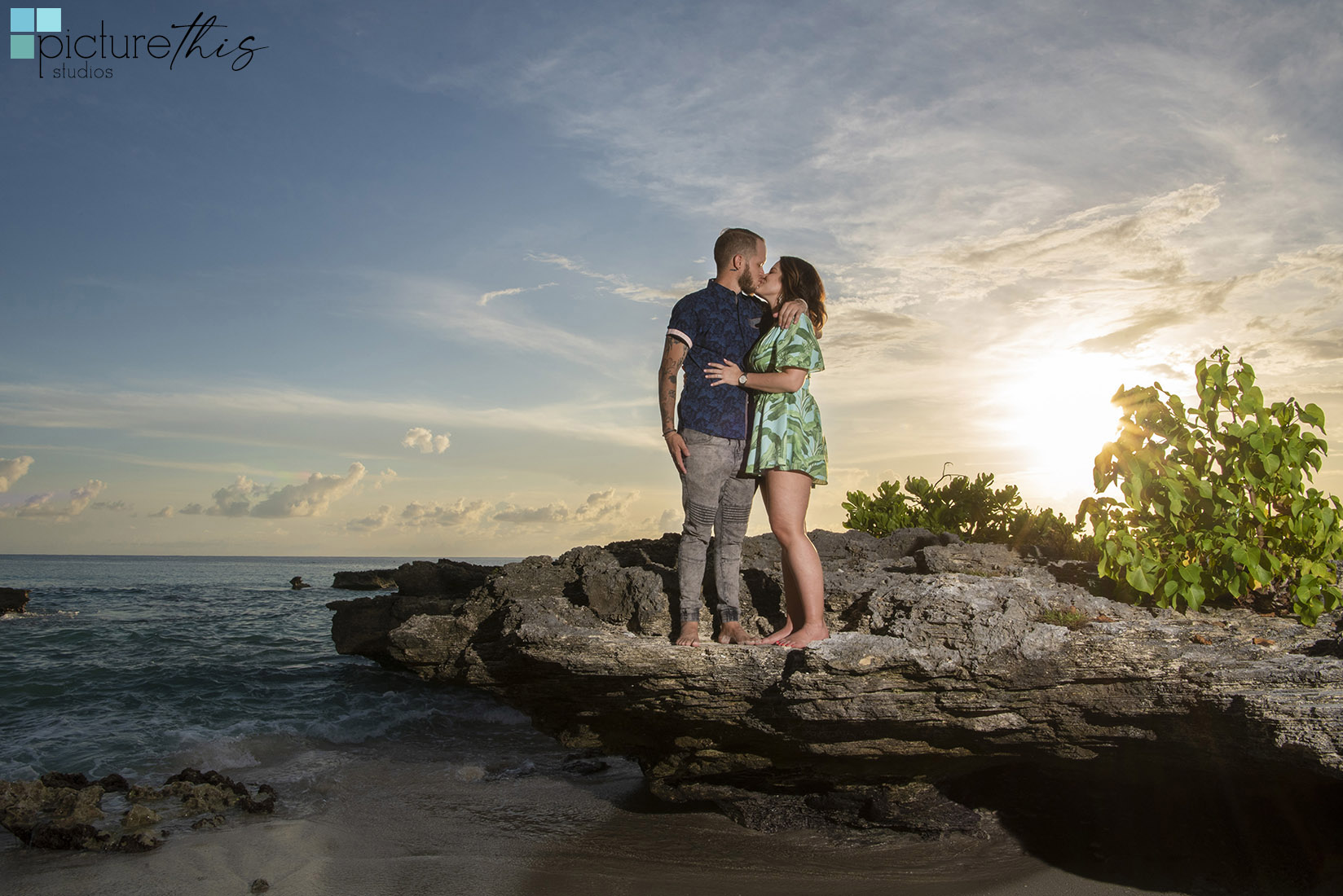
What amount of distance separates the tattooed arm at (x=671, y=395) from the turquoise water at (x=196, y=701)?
722 cm

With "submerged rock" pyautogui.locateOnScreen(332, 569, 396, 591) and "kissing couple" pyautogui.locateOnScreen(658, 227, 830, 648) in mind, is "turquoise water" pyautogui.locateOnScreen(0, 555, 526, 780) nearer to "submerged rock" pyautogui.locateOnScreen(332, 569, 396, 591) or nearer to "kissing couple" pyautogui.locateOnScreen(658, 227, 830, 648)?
A: "kissing couple" pyautogui.locateOnScreen(658, 227, 830, 648)

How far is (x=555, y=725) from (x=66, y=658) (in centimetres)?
1791

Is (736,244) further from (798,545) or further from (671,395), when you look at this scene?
(798,545)

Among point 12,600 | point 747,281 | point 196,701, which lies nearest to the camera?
point 747,281

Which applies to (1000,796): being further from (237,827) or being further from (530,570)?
(237,827)

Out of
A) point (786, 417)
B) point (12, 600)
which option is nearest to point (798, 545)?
point (786, 417)

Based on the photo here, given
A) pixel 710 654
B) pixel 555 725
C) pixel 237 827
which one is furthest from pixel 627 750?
pixel 237 827

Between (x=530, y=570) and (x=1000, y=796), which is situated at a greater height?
(x=530, y=570)

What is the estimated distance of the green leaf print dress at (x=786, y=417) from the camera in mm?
5320

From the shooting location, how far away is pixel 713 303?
5512 mm

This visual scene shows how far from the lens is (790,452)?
5.31m

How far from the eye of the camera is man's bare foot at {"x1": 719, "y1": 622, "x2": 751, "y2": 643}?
5.39 metres

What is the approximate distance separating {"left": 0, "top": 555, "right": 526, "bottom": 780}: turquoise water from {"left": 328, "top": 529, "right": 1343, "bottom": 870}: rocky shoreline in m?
5.02

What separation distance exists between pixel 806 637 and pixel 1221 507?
3297 mm
